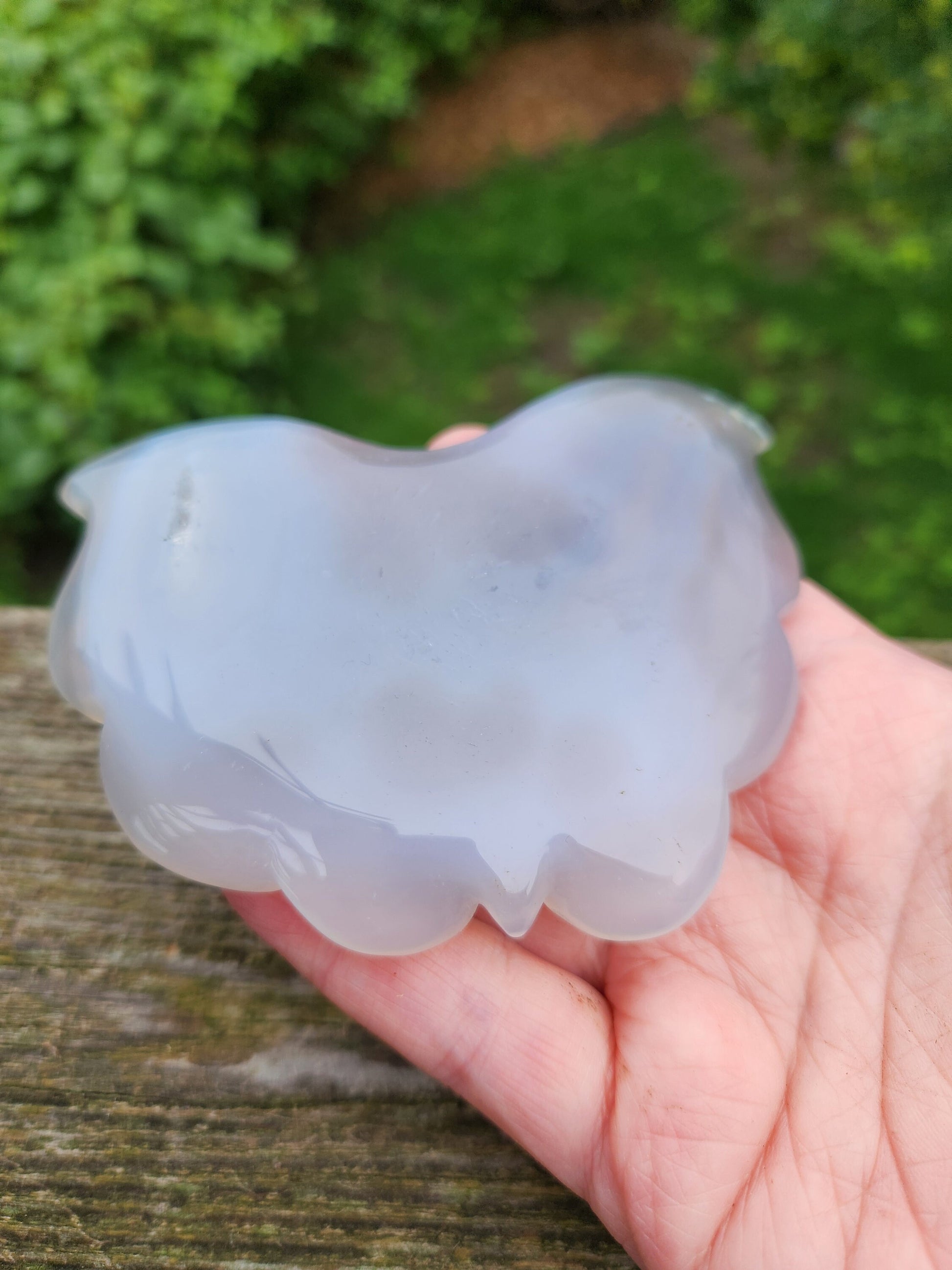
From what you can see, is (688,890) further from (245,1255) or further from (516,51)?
(516,51)

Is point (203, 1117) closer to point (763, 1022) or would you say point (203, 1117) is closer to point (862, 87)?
point (763, 1022)

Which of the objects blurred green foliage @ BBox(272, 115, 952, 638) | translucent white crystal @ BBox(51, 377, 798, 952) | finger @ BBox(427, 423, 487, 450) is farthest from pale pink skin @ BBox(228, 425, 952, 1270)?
blurred green foliage @ BBox(272, 115, 952, 638)

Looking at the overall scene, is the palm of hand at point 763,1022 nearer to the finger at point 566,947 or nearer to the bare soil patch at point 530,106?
the finger at point 566,947

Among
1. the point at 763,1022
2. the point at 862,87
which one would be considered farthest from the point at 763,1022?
the point at 862,87

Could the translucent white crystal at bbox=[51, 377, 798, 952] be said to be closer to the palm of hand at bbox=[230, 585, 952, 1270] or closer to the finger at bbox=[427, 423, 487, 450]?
the palm of hand at bbox=[230, 585, 952, 1270]

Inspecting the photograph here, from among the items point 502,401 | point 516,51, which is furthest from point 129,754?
point 516,51

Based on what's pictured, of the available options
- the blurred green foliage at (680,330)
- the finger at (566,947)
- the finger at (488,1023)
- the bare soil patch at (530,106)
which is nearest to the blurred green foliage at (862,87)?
the blurred green foliage at (680,330)
